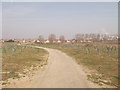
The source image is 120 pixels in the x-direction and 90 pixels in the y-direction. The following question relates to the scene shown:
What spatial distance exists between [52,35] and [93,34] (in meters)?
72.8

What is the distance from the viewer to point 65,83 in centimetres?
980

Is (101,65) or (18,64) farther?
(18,64)

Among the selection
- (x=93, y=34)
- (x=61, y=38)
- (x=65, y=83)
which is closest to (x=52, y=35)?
(x=61, y=38)

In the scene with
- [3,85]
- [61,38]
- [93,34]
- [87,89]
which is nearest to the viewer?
[87,89]

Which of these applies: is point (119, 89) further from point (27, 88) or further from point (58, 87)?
→ point (27, 88)

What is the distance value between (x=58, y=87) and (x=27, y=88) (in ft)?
5.45

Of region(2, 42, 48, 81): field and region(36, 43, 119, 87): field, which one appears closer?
region(36, 43, 119, 87): field

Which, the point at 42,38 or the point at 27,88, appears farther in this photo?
the point at 42,38

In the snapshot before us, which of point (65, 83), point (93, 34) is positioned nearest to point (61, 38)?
point (93, 34)

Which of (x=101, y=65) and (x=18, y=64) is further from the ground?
(x=18, y=64)

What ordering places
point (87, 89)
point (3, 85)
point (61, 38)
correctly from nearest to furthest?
point (87, 89) < point (3, 85) < point (61, 38)

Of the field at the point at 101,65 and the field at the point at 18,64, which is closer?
the field at the point at 101,65

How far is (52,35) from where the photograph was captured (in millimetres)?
127312

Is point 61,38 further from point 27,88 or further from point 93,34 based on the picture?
point 27,88
